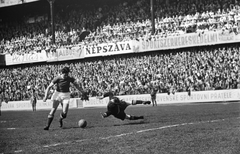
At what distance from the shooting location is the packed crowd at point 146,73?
3181cm

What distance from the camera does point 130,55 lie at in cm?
3972

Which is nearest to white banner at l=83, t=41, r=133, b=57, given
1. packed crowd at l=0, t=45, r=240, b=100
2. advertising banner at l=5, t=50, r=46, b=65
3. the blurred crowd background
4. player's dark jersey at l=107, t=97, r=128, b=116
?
the blurred crowd background

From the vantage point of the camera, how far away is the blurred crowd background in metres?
32.9

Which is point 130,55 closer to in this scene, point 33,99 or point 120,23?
point 120,23

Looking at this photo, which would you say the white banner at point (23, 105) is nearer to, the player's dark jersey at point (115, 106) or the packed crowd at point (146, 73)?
the packed crowd at point (146, 73)

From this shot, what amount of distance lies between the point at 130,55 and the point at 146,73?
484 cm

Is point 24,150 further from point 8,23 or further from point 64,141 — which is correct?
point 8,23

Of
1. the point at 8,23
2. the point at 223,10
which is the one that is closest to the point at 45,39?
the point at 8,23

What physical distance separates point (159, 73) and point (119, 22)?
1027cm

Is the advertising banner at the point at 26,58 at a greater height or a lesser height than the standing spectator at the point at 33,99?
greater

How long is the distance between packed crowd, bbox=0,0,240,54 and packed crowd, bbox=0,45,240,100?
1916 millimetres

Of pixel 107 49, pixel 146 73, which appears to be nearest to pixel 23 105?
pixel 107 49

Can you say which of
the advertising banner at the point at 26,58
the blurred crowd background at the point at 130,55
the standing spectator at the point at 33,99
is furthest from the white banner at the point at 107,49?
the standing spectator at the point at 33,99

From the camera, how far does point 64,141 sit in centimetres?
1011
